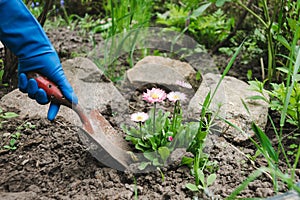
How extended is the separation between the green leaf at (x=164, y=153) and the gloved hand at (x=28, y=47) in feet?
1.31

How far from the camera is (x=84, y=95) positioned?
82.7 inches

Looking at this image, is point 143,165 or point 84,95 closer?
point 143,165

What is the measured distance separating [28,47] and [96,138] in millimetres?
428

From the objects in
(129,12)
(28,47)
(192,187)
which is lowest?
(192,187)

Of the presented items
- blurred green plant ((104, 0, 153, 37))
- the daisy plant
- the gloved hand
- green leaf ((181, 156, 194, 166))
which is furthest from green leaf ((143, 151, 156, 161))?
blurred green plant ((104, 0, 153, 37))

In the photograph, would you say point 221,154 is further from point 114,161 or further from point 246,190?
point 114,161

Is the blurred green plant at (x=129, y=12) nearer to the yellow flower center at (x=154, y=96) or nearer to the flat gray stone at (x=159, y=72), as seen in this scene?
the flat gray stone at (x=159, y=72)

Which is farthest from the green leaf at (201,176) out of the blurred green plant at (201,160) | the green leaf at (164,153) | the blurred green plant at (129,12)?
the blurred green plant at (129,12)

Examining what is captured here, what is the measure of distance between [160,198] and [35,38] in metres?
0.74

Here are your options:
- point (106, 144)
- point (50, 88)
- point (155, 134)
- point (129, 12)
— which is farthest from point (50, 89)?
point (129, 12)

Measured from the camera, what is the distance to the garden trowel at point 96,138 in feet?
5.20

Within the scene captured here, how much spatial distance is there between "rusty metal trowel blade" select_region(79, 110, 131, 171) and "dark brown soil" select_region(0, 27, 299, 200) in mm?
28

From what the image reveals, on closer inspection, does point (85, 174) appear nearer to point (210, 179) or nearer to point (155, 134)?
point (155, 134)

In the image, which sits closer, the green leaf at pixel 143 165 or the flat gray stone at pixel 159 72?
the green leaf at pixel 143 165
